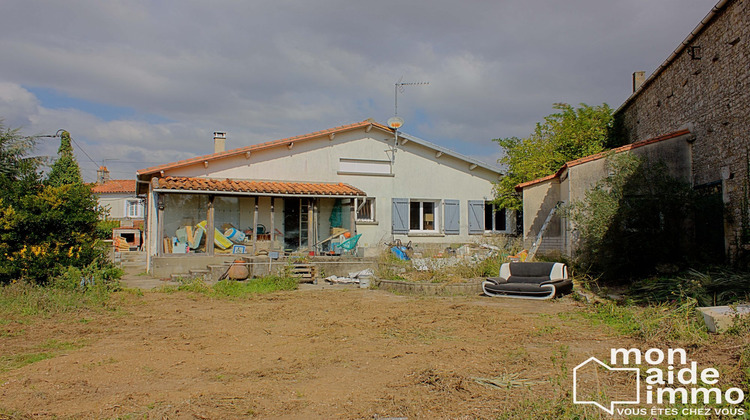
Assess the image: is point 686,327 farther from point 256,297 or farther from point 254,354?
point 256,297

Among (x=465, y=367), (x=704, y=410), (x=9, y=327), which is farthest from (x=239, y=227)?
(x=704, y=410)

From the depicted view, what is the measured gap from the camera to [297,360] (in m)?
5.96

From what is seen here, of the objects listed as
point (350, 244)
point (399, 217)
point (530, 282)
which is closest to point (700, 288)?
point (530, 282)

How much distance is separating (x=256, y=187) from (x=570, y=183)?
9565mm

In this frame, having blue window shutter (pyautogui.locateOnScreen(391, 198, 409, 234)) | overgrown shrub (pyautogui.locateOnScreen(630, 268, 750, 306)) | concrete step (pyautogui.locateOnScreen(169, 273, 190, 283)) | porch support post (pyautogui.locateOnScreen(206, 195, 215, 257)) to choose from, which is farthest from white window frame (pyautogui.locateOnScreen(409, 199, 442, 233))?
overgrown shrub (pyautogui.locateOnScreen(630, 268, 750, 306))

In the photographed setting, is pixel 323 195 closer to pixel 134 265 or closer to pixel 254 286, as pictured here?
pixel 254 286

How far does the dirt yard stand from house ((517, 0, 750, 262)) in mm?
3969

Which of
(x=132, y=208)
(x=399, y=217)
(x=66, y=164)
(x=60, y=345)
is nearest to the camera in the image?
(x=60, y=345)

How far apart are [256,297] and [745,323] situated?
30.0 feet

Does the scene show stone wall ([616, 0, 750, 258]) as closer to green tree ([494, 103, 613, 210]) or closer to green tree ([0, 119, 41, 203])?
green tree ([494, 103, 613, 210])

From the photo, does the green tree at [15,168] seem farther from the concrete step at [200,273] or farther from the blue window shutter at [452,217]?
the blue window shutter at [452,217]

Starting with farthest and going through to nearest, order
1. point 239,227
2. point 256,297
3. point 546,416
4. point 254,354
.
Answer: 1. point 239,227
2. point 256,297
3. point 254,354
4. point 546,416

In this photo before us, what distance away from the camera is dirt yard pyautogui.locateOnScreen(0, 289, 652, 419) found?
4.42m

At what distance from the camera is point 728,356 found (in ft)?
17.4
